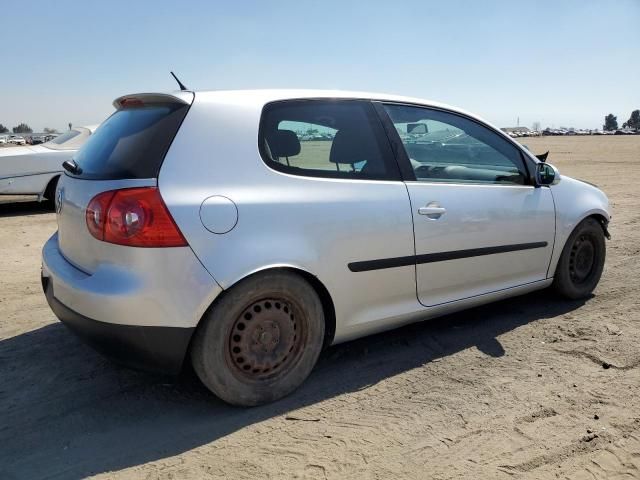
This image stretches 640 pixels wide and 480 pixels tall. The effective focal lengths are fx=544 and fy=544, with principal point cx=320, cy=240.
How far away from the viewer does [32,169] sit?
894 cm

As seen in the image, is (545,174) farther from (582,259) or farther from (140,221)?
(140,221)

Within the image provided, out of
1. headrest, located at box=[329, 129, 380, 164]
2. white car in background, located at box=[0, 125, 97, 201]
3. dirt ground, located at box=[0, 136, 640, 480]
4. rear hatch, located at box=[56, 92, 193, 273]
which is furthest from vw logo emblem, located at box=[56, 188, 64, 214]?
white car in background, located at box=[0, 125, 97, 201]

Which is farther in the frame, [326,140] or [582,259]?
[582,259]

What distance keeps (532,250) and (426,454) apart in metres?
2.12

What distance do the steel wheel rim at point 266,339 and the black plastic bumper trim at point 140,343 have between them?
27 cm

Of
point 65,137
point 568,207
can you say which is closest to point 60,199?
point 568,207

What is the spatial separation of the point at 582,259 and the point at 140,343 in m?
3.77

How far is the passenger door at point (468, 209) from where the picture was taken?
350cm

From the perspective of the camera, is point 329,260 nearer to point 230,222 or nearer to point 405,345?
point 230,222

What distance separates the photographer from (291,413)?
2949 millimetres

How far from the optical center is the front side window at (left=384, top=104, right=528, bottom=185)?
11.8 ft

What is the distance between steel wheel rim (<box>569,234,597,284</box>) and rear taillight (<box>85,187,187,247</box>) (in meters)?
3.43

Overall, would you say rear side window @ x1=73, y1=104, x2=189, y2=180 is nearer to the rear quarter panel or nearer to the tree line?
the rear quarter panel

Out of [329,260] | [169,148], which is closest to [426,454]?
[329,260]
